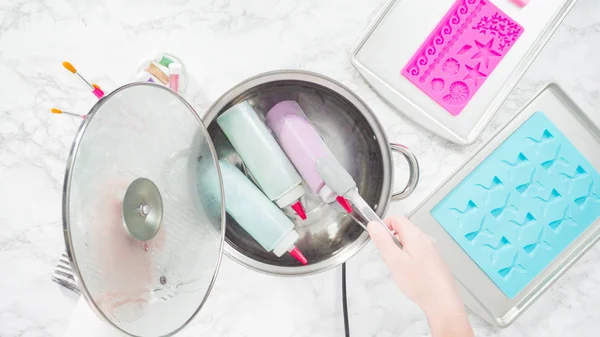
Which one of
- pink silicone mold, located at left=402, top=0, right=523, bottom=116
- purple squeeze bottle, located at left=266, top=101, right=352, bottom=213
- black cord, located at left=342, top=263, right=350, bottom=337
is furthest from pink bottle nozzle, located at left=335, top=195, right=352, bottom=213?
pink silicone mold, located at left=402, top=0, right=523, bottom=116

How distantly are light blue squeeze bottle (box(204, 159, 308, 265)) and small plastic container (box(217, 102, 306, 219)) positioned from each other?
0.06 ft

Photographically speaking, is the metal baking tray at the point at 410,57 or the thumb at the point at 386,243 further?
the metal baking tray at the point at 410,57

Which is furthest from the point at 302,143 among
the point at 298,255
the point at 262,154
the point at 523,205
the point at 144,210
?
the point at 523,205

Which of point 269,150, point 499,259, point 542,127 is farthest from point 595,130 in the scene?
point 269,150

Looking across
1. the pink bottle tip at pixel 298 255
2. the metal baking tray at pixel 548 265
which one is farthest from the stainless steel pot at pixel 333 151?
the metal baking tray at pixel 548 265

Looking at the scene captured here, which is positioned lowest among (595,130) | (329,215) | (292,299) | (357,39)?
(292,299)

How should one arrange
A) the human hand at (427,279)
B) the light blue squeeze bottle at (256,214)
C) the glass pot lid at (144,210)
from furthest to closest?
the light blue squeeze bottle at (256,214), the human hand at (427,279), the glass pot lid at (144,210)

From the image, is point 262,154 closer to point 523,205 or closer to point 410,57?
point 410,57

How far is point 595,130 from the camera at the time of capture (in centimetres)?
73

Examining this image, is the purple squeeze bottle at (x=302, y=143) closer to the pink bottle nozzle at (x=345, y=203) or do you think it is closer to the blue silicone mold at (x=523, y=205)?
the pink bottle nozzle at (x=345, y=203)

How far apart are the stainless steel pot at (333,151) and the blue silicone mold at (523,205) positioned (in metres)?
0.15

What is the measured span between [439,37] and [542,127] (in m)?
0.23

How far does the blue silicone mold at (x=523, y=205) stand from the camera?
0.72 meters

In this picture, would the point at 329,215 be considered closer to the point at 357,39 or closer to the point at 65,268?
the point at 357,39
